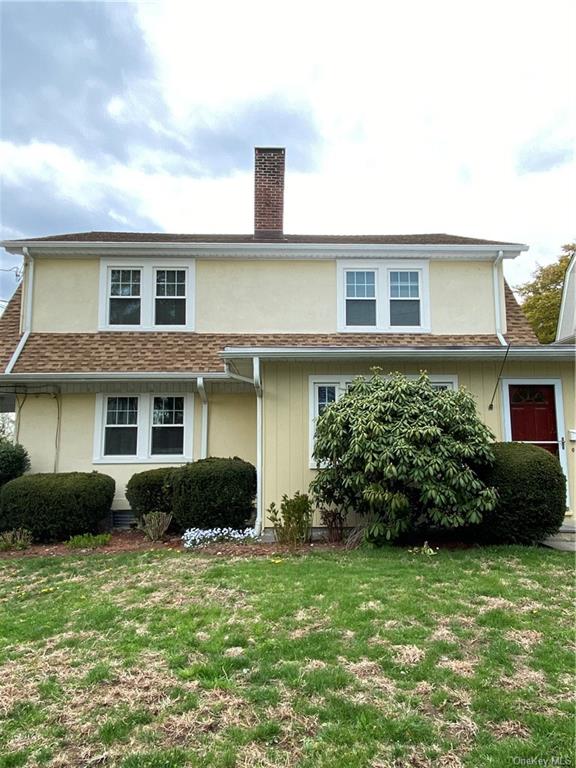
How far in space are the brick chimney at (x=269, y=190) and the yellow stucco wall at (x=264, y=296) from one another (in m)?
1.72

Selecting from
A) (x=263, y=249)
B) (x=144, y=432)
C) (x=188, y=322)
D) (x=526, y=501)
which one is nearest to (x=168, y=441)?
(x=144, y=432)

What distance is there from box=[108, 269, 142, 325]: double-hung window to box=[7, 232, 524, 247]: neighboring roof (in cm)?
79

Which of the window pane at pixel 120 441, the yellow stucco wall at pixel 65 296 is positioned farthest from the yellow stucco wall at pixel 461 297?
the yellow stucco wall at pixel 65 296

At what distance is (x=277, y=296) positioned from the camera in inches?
408

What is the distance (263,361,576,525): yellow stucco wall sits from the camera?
7.82 metres

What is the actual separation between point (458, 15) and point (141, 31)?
565 cm

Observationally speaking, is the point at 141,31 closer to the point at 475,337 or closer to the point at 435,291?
the point at 435,291

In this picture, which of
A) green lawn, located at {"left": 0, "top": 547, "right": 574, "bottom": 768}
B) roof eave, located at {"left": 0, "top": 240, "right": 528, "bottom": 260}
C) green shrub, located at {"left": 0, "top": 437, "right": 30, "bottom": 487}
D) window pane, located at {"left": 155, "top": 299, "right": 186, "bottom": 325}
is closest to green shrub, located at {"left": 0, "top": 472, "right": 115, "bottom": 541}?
green shrub, located at {"left": 0, "top": 437, "right": 30, "bottom": 487}

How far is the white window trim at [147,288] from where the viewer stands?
10.3 m

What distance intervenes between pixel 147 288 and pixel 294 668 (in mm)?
8786

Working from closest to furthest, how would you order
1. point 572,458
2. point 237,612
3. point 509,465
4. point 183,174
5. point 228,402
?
point 237,612, point 509,465, point 572,458, point 228,402, point 183,174

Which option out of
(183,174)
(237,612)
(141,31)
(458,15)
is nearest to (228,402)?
(237,612)

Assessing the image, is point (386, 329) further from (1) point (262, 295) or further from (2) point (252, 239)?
(2) point (252, 239)

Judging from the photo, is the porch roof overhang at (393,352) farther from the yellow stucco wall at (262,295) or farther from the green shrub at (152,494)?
the yellow stucco wall at (262,295)
